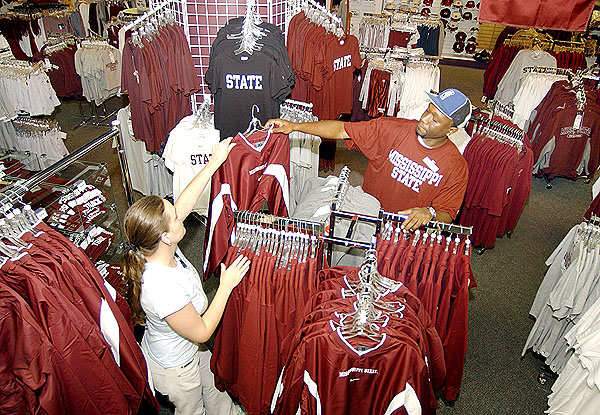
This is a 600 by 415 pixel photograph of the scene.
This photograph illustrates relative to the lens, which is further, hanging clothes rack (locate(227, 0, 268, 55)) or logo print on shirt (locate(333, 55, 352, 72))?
logo print on shirt (locate(333, 55, 352, 72))

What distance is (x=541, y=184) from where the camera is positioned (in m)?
6.04

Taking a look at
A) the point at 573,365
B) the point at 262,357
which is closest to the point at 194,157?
the point at 262,357

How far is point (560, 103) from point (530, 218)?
1502 millimetres

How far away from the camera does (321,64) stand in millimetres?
4387

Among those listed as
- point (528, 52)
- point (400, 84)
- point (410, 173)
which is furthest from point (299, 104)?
point (528, 52)

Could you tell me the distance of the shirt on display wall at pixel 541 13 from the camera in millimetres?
2154

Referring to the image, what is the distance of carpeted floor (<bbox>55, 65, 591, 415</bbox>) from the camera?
2994 millimetres

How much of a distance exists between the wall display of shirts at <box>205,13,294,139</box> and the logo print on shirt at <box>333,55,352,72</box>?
1.17m

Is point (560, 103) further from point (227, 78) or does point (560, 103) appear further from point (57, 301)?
point (57, 301)

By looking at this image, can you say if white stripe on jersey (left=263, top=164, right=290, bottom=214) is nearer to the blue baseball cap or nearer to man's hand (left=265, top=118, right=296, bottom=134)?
man's hand (left=265, top=118, right=296, bottom=134)

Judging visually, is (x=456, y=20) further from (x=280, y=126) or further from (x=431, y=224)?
(x=431, y=224)

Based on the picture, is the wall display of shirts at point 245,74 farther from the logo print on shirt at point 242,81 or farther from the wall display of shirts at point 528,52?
the wall display of shirts at point 528,52

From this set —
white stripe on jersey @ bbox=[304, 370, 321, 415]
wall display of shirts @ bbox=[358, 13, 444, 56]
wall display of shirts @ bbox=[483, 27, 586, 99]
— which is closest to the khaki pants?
white stripe on jersey @ bbox=[304, 370, 321, 415]

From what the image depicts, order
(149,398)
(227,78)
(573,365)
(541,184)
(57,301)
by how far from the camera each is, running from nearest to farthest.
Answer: (57,301), (149,398), (573,365), (227,78), (541,184)
